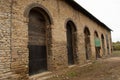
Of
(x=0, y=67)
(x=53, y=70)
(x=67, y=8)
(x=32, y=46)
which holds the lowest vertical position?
(x=53, y=70)

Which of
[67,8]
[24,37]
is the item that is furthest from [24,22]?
[67,8]

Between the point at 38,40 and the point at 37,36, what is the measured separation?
22 cm

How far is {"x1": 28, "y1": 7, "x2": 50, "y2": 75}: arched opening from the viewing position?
7641mm

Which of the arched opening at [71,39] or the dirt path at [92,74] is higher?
the arched opening at [71,39]

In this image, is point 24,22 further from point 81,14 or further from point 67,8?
point 81,14

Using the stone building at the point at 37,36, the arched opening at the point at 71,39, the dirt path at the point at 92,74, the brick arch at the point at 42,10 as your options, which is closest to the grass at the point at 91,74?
the dirt path at the point at 92,74

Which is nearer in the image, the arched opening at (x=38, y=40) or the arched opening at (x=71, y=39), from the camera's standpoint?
the arched opening at (x=38, y=40)

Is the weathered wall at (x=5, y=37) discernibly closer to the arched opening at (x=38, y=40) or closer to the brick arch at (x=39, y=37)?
the brick arch at (x=39, y=37)

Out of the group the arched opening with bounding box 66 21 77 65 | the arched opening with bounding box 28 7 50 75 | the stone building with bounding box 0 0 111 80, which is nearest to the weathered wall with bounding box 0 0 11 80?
the stone building with bounding box 0 0 111 80

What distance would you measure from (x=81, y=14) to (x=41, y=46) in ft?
22.7

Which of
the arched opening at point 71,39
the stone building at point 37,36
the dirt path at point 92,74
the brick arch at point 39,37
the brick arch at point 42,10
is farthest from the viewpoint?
the arched opening at point 71,39

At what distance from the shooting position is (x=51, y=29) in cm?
878

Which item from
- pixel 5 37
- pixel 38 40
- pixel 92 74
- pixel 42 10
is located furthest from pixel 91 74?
pixel 5 37

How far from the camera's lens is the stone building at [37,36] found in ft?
19.2
